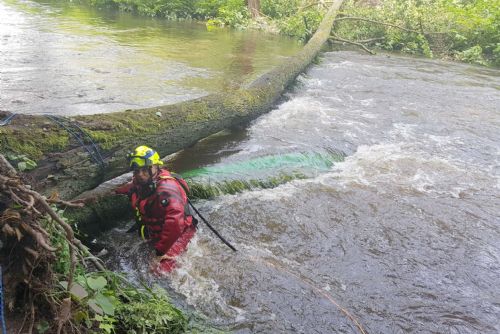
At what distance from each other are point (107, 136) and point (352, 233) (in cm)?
322

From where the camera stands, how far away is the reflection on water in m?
8.86

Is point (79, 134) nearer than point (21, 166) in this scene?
No

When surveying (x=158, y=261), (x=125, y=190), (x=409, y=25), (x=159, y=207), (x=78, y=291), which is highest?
(x=409, y=25)

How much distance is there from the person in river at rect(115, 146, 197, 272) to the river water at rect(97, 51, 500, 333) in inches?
8.7

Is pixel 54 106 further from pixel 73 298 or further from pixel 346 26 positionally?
pixel 346 26

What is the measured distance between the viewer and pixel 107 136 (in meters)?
4.67

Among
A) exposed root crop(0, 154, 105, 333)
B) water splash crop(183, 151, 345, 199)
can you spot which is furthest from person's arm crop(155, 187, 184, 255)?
exposed root crop(0, 154, 105, 333)

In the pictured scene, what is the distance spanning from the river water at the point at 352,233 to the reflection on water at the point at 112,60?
9.09ft

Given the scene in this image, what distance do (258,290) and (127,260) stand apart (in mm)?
1462

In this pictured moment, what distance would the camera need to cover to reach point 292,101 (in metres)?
10.0

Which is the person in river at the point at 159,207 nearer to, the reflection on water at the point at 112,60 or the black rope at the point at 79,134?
the black rope at the point at 79,134

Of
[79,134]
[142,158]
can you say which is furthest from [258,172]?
[79,134]

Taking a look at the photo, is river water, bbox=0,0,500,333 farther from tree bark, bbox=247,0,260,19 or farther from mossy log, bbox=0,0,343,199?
tree bark, bbox=247,0,260,19

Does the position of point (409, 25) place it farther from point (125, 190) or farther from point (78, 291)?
point (78, 291)
